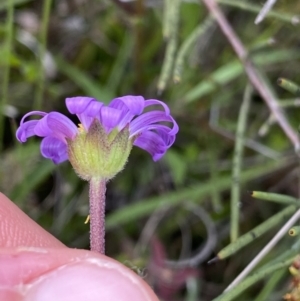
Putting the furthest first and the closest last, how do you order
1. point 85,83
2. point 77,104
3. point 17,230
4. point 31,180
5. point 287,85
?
point 85,83, point 31,180, point 17,230, point 287,85, point 77,104

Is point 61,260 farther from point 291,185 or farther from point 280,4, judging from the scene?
point 280,4

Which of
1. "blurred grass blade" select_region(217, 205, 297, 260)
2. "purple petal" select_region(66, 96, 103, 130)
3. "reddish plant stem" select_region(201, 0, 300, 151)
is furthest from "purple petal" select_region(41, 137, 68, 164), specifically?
"reddish plant stem" select_region(201, 0, 300, 151)

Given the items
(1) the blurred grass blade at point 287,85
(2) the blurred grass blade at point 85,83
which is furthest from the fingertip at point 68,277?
(2) the blurred grass blade at point 85,83

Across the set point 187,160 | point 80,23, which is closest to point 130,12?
point 80,23

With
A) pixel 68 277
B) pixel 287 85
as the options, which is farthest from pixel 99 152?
pixel 287 85

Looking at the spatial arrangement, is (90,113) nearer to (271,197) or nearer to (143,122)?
(143,122)

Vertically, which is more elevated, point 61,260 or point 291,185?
point 291,185
